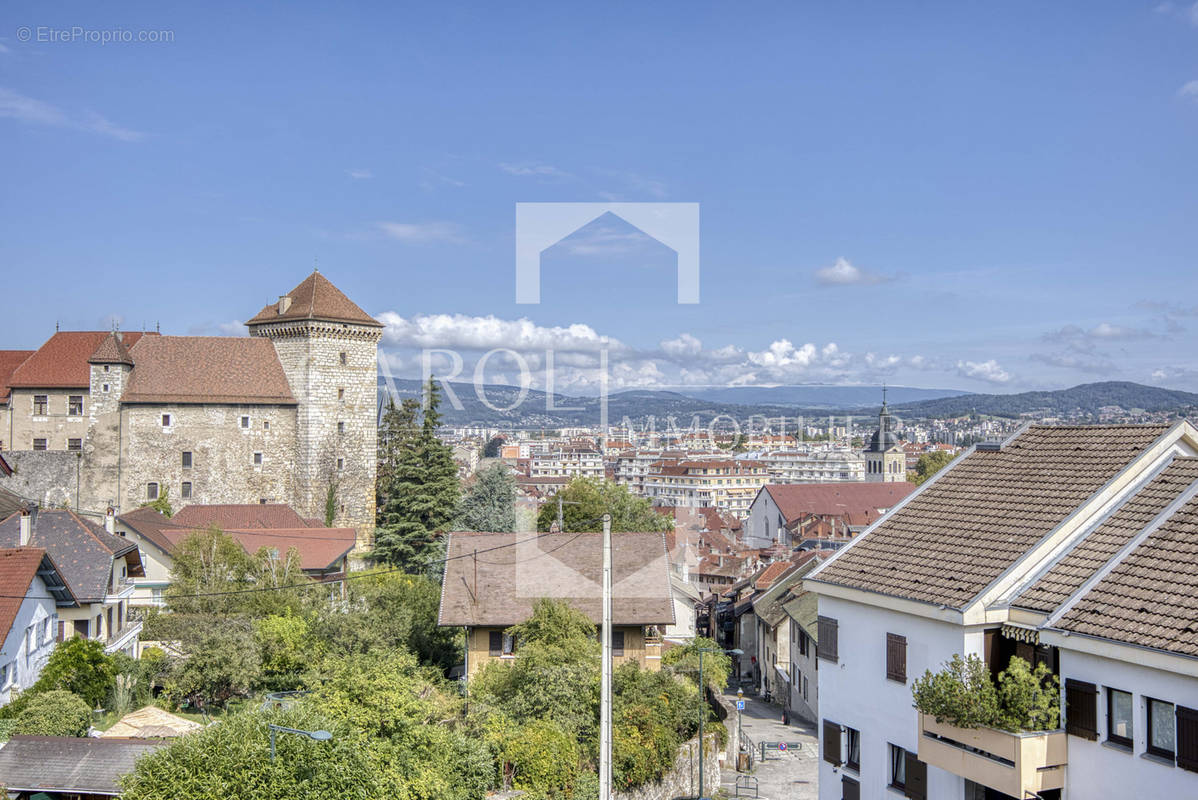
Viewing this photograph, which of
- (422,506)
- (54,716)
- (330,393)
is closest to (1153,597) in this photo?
(54,716)

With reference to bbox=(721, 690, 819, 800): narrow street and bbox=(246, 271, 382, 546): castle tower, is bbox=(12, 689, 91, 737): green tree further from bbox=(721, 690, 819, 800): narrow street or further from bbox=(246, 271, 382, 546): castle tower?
bbox=(246, 271, 382, 546): castle tower

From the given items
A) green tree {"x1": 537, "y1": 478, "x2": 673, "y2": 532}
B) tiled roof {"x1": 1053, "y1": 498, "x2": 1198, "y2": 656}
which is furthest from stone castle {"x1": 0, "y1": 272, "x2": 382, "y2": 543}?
tiled roof {"x1": 1053, "y1": 498, "x2": 1198, "y2": 656}

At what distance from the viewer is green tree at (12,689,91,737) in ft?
66.7

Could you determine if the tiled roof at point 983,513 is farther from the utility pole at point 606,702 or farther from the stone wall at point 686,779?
the stone wall at point 686,779

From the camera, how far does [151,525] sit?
4434cm

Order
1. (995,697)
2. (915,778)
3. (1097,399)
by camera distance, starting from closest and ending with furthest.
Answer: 1. (995,697)
2. (915,778)
3. (1097,399)

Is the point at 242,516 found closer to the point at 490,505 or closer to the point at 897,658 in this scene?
the point at 490,505

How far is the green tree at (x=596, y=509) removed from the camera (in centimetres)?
5625

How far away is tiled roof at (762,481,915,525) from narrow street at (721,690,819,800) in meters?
54.4

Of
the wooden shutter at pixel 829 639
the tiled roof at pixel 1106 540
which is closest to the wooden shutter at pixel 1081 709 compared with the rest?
the tiled roof at pixel 1106 540

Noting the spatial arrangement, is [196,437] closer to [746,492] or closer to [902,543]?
[902,543]

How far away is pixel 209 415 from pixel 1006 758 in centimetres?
5410

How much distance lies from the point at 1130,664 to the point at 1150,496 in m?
3.43

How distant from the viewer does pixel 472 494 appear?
187 feet
